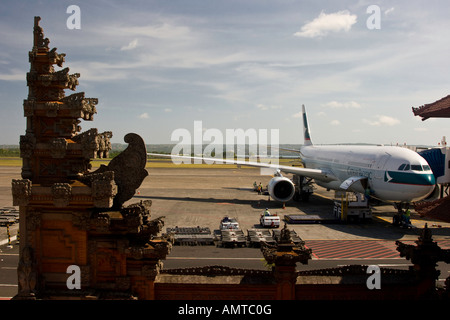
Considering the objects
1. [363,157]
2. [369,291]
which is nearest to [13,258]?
[369,291]

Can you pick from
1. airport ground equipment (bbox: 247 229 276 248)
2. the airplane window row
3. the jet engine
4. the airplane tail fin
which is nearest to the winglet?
the airplane tail fin

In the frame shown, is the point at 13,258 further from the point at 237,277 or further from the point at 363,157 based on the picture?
the point at 363,157

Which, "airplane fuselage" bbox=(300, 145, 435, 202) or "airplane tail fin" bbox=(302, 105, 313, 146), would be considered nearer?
"airplane fuselage" bbox=(300, 145, 435, 202)

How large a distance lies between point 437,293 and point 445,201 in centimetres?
229

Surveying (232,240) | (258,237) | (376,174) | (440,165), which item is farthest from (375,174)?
(232,240)

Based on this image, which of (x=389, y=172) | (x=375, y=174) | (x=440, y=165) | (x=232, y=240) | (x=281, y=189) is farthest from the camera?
(x=281, y=189)

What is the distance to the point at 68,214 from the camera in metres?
8.20

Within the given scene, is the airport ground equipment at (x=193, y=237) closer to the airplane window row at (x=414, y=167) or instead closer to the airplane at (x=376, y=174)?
the airplane at (x=376, y=174)

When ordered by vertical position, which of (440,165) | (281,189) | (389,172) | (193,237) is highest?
(440,165)

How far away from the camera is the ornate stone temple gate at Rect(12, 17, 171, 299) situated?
7.97m

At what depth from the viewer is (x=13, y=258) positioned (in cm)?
2397

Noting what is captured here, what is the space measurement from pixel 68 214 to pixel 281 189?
3406 cm

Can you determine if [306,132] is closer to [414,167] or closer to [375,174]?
[375,174]

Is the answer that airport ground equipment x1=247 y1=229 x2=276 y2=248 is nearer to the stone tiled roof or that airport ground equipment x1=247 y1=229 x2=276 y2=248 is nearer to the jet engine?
the jet engine
